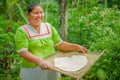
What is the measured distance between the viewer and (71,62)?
3332 millimetres

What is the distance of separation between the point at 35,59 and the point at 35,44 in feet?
0.60

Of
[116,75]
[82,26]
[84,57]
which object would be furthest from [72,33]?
[84,57]

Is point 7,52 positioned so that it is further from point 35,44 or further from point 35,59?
point 35,59

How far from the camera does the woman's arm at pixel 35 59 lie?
3.00 m

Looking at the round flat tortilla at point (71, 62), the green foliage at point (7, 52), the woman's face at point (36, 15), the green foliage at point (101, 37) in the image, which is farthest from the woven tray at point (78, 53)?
the green foliage at point (7, 52)

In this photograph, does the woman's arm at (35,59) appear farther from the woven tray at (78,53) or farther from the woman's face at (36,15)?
the woman's face at (36,15)

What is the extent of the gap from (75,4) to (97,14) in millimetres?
3020

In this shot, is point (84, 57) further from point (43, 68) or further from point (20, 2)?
point (20, 2)

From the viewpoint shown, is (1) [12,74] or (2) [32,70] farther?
(1) [12,74]

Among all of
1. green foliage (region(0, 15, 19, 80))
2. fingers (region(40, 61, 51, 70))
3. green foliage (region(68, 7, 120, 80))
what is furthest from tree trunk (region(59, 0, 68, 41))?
fingers (region(40, 61, 51, 70))

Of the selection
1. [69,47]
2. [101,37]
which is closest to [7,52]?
[101,37]

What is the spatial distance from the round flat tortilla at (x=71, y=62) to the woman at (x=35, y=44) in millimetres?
99

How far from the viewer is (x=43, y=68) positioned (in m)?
3.00

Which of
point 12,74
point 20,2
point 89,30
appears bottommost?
point 12,74
